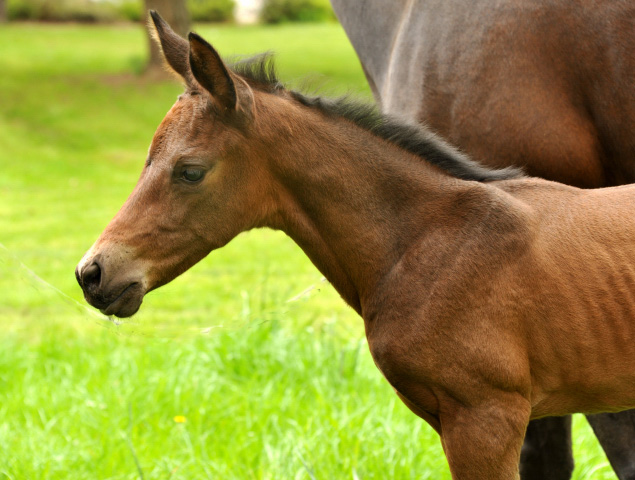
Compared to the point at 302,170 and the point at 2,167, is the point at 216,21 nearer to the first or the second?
the point at 2,167

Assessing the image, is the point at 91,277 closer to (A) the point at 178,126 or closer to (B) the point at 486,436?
(A) the point at 178,126

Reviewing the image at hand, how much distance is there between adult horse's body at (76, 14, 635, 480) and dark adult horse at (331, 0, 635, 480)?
0.30 meters

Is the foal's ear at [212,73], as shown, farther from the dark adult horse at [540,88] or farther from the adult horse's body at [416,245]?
the dark adult horse at [540,88]

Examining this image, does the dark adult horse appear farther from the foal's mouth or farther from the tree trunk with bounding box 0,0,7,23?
the tree trunk with bounding box 0,0,7,23

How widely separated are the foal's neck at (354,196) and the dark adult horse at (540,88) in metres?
0.39

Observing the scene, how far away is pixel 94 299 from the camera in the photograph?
2.10 metres

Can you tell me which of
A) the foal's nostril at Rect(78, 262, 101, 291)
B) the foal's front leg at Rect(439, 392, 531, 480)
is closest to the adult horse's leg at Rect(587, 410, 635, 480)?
the foal's front leg at Rect(439, 392, 531, 480)

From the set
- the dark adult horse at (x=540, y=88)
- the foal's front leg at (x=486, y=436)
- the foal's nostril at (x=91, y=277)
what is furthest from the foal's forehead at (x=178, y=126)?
the foal's front leg at (x=486, y=436)

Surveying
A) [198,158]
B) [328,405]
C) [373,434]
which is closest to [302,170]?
[198,158]

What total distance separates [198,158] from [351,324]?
4307 mm

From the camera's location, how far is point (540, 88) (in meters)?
2.47

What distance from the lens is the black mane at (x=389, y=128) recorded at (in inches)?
89.7

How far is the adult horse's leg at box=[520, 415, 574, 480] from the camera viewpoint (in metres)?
3.09

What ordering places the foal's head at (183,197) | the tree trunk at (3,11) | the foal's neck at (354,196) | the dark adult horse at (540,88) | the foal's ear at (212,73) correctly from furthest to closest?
the tree trunk at (3,11)
the dark adult horse at (540,88)
the foal's neck at (354,196)
the foal's head at (183,197)
the foal's ear at (212,73)
